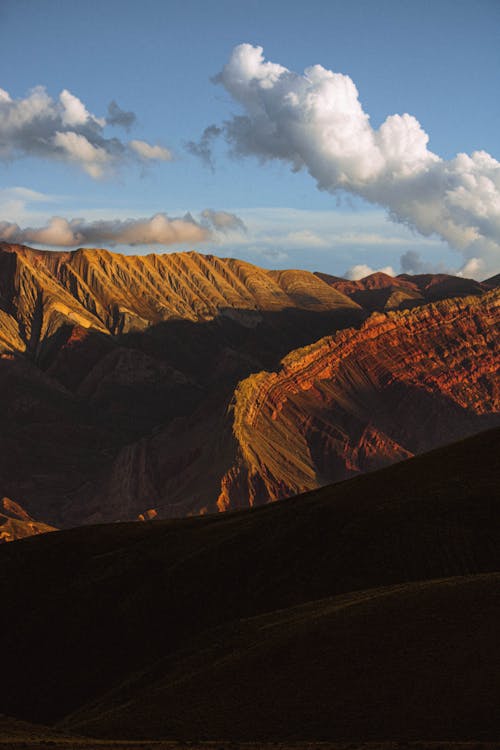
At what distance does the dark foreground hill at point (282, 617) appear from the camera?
5656 cm

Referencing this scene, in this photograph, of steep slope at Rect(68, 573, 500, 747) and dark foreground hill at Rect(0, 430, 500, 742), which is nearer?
steep slope at Rect(68, 573, 500, 747)

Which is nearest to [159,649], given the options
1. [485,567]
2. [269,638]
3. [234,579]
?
[234,579]

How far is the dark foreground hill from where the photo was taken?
2227 inches

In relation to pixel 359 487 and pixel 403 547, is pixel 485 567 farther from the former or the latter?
pixel 359 487

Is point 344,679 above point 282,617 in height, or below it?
below

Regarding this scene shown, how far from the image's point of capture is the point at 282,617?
7956cm

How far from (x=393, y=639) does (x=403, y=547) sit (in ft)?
114

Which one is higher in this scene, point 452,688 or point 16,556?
point 16,556

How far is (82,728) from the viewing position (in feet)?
210

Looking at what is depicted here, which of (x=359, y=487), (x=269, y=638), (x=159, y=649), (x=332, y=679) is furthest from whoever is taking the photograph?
(x=359, y=487)

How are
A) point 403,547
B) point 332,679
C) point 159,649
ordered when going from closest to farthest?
point 332,679 < point 159,649 < point 403,547

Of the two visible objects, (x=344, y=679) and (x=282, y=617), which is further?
(x=282, y=617)

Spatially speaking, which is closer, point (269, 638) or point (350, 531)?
point (269, 638)

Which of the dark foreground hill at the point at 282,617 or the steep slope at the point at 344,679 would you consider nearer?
the steep slope at the point at 344,679
